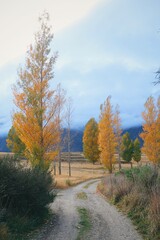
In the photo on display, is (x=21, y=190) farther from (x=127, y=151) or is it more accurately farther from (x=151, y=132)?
(x=127, y=151)

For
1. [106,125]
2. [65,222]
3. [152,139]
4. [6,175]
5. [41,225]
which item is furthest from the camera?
[106,125]

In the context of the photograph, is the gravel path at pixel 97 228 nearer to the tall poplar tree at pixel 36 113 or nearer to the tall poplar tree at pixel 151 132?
the tall poplar tree at pixel 36 113

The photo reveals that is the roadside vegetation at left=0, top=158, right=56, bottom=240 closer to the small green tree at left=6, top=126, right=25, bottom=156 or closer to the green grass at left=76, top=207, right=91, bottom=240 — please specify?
the green grass at left=76, top=207, right=91, bottom=240

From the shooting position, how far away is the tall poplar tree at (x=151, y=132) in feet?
118

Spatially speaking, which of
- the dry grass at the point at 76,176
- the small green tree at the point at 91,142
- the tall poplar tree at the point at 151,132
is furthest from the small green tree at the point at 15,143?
the tall poplar tree at the point at 151,132

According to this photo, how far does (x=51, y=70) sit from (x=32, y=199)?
419 inches

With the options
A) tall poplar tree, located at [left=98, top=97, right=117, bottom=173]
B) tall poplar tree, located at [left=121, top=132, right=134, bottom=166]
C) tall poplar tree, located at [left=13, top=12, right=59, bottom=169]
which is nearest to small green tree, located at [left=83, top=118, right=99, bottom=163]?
tall poplar tree, located at [left=121, top=132, right=134, bottom=166]

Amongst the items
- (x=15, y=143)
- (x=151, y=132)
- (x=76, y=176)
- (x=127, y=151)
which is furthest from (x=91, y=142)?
(x=151, y=132)

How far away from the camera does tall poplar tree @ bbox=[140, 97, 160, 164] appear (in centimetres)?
3603

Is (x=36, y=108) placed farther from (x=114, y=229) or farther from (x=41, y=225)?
(x=114, y=229)

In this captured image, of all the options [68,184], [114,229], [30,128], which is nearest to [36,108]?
[30,128]

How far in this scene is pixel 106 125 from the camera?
129 feet

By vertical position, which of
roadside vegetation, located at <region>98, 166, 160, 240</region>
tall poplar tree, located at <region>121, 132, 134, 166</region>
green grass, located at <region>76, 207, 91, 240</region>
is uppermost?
tall poplar tree, located at <region>121, 132, 134, 166</region>

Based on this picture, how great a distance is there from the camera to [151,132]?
36.2 metres
